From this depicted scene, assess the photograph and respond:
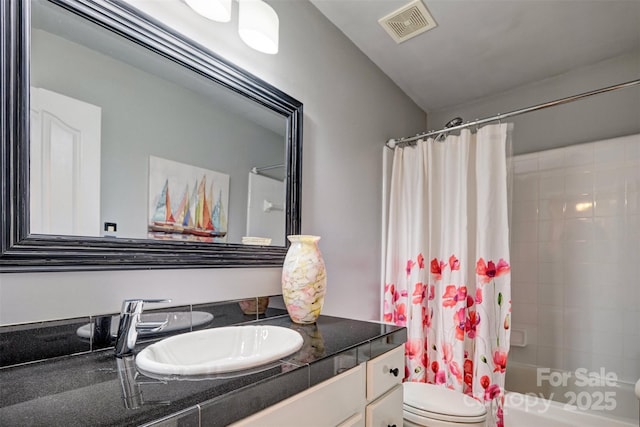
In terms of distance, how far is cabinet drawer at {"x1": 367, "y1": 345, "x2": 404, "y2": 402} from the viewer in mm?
1091

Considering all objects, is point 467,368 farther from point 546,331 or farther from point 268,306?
point 268,306

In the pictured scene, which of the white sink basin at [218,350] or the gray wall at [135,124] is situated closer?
the white sink basin at [218,350]

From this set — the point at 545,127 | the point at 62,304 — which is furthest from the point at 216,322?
the point at 545,127

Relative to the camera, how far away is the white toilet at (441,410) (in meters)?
1.48

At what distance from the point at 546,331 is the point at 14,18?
3153mm

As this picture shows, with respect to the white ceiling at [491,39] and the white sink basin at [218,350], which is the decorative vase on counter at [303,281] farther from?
the white ceiling at [491,39]

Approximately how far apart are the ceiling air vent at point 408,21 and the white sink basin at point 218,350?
1.68m

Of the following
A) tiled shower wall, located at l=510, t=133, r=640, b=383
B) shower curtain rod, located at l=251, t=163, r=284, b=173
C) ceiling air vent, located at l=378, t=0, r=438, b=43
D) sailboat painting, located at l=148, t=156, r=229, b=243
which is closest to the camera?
sailboat painting, located at l=148, t=156, r=229, b=243

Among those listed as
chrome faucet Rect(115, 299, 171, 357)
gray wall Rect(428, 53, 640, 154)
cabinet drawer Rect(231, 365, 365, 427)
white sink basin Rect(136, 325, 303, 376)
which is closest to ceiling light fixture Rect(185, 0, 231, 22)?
→ chrome faucet Rect(115, 299, 171, 357)

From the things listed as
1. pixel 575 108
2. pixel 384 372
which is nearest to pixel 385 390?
pixel 384 372

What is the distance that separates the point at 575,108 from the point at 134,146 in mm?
2800

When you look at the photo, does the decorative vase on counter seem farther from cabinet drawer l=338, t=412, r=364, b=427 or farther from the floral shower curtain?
the floral shower curtain

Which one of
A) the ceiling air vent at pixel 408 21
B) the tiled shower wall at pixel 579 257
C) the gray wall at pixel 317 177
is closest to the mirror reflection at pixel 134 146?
the gray wall at pixel 317 177

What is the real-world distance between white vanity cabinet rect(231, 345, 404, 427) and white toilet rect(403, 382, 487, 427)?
33 centimetres
